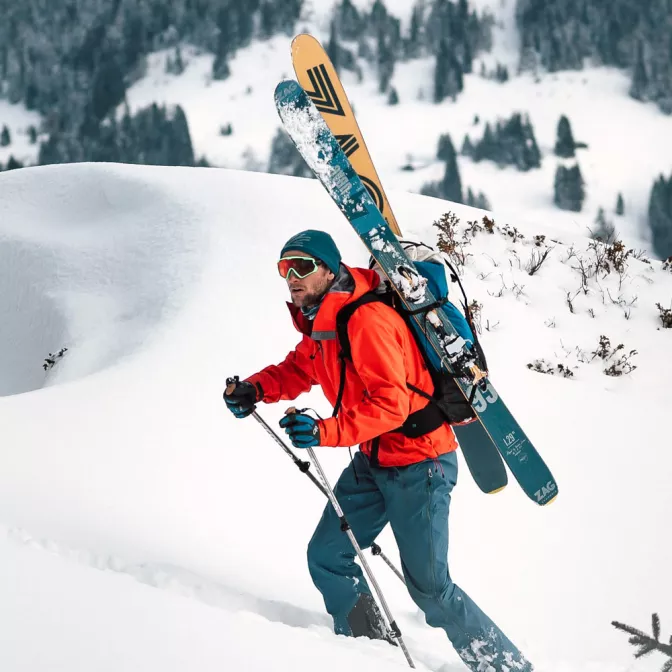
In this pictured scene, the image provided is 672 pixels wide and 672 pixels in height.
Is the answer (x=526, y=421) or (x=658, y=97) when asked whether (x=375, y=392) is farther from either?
(x=658, y=97)

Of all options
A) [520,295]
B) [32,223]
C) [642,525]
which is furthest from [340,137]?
[32,223]

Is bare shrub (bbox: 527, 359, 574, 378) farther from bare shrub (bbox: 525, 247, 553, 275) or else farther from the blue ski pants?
the blue ski pants

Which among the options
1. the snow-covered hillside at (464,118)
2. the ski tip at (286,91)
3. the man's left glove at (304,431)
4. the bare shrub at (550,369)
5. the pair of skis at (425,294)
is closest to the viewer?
the man's left glove at (304,431)

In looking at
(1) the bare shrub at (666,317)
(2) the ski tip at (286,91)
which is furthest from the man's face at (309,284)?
(1) the bare shrub at (666,317)

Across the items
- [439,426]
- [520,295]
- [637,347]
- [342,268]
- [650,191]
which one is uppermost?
[650,191]

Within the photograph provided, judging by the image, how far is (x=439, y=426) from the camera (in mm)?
2955

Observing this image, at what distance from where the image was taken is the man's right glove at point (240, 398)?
3135mm

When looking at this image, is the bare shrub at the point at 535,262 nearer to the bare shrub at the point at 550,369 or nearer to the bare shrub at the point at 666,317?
the bare shrub at the point at 666,317

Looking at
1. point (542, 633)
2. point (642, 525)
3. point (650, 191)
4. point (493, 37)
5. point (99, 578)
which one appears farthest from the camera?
point (493, 37)

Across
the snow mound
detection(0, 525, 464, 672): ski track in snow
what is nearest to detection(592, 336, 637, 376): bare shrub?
the snow mound

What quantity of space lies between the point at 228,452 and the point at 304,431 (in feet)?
9.03

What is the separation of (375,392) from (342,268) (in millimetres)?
560

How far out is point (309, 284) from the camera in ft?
9.34

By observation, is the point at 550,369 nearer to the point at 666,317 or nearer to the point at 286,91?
the point at 666,317
